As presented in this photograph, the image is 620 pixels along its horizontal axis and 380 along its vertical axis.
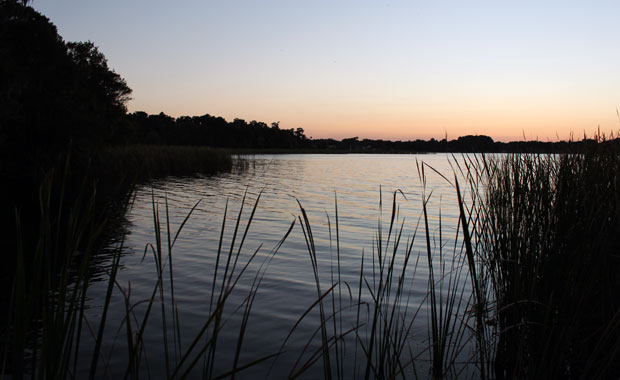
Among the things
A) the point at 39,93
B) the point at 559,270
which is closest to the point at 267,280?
the point at 559,270

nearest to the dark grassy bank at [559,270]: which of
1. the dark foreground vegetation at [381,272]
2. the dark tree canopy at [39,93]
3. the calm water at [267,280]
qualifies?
the dark foreground vegetation at [381,272]

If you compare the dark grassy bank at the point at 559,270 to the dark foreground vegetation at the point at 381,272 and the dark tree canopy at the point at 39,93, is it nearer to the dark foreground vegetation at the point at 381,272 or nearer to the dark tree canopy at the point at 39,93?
the dark foreground vegetation at the point at 381,272

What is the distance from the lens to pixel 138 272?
681cm

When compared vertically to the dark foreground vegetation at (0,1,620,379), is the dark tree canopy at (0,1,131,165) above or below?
above

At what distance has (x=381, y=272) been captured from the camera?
7.84 feet

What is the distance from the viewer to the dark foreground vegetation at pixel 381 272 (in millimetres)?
1765

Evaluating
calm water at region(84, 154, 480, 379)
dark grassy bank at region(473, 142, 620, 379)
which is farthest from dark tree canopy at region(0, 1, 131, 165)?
dark grassy bank at region(473, 142, 620, 379)

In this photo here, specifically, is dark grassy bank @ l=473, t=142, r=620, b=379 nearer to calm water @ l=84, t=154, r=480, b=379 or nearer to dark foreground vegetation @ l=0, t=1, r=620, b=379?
dark foreground vegetation @ l=0, t=1, r=620, b=379

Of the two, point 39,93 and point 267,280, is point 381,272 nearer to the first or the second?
point 267,280

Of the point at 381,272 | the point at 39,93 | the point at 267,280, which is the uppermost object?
the point at 39,93

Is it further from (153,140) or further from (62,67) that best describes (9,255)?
(153,140)

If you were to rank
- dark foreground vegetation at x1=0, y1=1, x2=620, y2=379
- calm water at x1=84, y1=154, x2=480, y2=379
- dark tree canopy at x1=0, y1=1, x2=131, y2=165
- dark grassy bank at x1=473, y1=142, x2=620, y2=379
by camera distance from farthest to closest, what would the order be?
dark tree canopy at x1=0, y1=1, x2=131, y2=165 → calm water at x1=84, y1=154, x2=480, y2=379 → dark grassy bank at x1=473, y1=142, x2=620, y2=379 → dark foreground vegetation at x1=0, y1=1, x2=620, y2=379

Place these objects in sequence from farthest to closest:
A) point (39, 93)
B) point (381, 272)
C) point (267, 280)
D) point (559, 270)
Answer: point (39, 93), point (267, 280), point (559, 270), point (381, 272)

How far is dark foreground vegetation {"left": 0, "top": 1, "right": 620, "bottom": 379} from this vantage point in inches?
69.5
